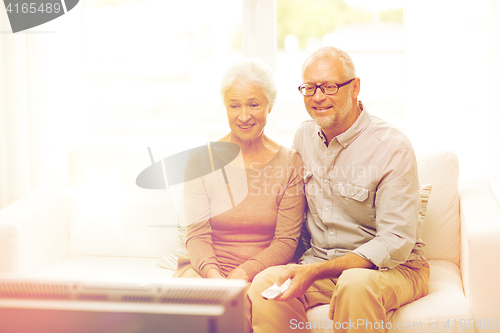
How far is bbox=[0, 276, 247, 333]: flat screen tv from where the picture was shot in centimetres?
53

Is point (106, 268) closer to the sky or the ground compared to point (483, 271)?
closer to the ground

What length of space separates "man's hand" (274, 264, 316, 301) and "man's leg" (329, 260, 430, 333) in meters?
0.09

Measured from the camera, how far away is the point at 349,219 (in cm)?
161

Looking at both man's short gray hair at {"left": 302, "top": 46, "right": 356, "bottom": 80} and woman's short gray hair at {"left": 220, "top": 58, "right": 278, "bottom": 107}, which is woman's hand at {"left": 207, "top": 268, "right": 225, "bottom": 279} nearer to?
woman's short gray hair at {"left": 220, "top": 58, "right": 278, "bottom": 107}

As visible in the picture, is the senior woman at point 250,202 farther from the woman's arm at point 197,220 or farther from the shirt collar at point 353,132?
the shirt collar at point 353,132

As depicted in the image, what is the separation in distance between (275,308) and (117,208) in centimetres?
100

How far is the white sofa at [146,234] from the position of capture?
1.44 meters

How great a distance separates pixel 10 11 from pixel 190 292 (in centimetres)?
247

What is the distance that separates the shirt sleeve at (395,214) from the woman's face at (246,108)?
0.50 metres

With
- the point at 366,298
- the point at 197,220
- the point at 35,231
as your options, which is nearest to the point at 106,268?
the point at 35,231

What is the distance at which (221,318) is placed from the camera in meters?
0.54

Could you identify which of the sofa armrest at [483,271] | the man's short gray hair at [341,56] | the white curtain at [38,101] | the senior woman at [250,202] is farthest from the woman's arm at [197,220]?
the white curtain at [38,101]

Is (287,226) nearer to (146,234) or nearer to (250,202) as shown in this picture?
(250,202)

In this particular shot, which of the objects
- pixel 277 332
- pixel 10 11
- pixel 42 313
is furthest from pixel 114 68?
pixel 42 313
